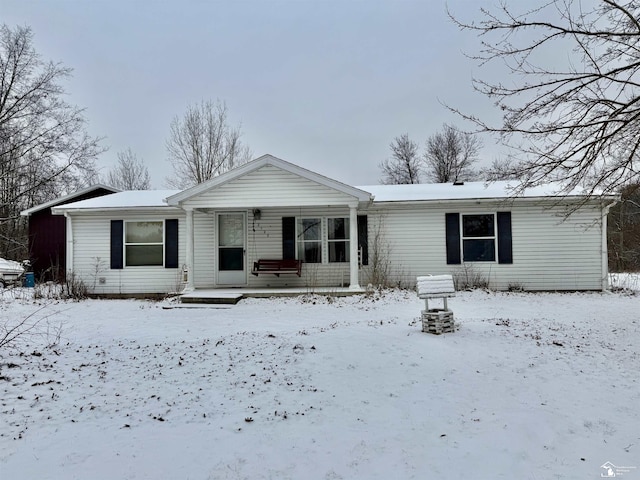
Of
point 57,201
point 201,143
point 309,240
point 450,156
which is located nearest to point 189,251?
point 309,240

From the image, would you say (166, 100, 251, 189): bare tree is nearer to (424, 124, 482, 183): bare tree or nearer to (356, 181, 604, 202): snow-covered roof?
(356, 181, 604, 202): snow-covered roof

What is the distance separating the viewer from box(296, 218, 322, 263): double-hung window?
1199 centimetres

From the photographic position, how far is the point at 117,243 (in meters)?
12.0

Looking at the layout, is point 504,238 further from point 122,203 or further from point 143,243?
point 122,203

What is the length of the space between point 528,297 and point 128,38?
15.3 meters

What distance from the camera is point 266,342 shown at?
5.92 meters

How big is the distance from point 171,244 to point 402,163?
87.3ft

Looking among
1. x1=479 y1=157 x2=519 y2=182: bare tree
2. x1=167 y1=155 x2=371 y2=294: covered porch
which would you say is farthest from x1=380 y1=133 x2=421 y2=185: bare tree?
x1=479 y1=157 x2=519 y2=182: bare tree

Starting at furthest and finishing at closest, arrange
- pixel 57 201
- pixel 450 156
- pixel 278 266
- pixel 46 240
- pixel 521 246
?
pixel 450 156 < pixel 46 240 < pixel 57 201 < pixel 278 266 < pixel 521 246

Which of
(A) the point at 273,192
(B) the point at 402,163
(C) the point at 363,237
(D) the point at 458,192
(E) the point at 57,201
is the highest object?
(B) the point at 402,163

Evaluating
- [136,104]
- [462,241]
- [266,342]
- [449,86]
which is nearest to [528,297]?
[462,241]

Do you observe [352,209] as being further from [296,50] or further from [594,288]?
[296,50]

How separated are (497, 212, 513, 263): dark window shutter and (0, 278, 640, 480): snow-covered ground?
4.42m

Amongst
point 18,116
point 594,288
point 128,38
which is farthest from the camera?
point 18,116
